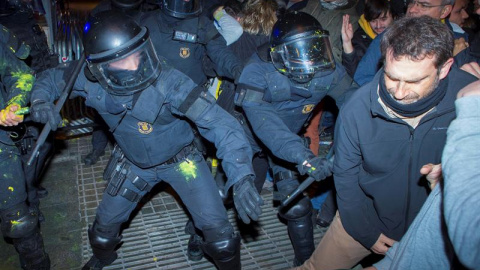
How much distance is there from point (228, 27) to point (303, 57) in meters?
1.22

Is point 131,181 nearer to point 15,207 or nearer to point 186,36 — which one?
point 15,207

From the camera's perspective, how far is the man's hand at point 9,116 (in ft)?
10.5

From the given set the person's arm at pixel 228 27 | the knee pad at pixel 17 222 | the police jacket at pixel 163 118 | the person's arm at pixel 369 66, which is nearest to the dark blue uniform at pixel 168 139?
the police jacket at pixel 163 118

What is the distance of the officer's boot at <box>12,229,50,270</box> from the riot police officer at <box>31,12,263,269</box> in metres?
0.51

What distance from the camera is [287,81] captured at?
3.51 metres

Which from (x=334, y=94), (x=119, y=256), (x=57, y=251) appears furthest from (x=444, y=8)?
(x=57, y=251)

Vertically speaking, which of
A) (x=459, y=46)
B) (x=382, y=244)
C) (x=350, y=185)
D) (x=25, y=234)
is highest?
(x=459, y=46)

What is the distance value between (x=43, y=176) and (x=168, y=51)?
217 centimetres

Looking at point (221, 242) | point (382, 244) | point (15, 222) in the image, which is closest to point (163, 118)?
point (221, 242)

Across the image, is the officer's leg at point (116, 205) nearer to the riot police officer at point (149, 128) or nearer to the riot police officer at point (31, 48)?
the riot police officer at point (149, 128)

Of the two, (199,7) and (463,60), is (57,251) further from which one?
(463,60)

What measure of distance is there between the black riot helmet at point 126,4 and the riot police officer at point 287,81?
6.71 ft

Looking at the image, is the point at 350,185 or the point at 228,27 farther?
the point at 228,27

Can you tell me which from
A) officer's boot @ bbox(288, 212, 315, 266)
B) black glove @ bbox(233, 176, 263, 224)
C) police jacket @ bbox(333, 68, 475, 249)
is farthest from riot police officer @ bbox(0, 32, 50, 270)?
police jacket @ bbox(333, 68, 475, 249)
